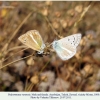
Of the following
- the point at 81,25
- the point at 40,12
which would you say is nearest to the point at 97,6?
the point at 81,25

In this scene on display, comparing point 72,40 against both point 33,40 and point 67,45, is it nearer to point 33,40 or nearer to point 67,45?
point 67,45

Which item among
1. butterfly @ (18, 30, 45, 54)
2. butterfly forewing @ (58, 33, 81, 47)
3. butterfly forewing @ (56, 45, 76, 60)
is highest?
butterfly @ (18, 30, 45, 54)

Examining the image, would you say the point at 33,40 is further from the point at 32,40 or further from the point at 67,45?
the point at 67,45

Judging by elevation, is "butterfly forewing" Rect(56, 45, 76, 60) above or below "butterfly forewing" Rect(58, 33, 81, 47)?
below

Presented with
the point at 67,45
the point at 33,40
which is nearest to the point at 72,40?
the point at 67,45
